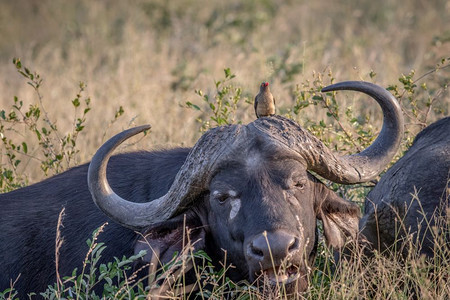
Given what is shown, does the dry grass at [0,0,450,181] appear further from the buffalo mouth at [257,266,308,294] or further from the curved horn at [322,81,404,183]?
the buffalo mouth at [257,266,308,294]

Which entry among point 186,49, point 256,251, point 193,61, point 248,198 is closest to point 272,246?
point 256,251

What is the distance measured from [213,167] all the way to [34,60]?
813 centimetres

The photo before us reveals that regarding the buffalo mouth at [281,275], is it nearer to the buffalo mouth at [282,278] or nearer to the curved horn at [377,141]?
the buffalo mouth at [282,278]

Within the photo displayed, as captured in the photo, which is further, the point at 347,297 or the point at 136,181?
the point at 136,181

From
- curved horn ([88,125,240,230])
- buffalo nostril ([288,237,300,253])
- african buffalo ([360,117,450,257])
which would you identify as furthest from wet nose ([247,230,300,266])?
african buffalo ([360,117,450,257])

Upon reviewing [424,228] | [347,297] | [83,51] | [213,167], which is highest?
[83,51]

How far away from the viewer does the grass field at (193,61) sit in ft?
25.0

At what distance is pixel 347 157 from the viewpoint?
4.68 metres

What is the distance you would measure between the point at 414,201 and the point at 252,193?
91 centimetres

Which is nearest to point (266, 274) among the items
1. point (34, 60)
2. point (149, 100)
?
point (149, 100)

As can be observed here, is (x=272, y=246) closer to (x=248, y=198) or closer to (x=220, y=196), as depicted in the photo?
(x=248, y=198)

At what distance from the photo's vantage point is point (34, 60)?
1180 cm

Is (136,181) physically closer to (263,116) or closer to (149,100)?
(263,116)

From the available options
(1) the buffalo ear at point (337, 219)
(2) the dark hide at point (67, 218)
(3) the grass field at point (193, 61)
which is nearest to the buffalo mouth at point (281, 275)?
(1) the buffalo ear at point (337, 219)
